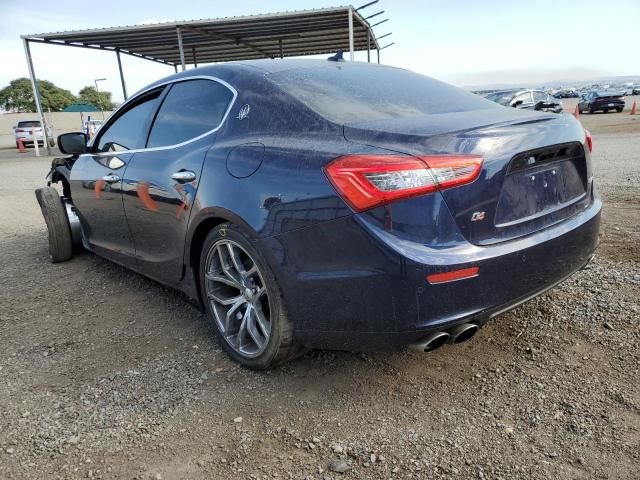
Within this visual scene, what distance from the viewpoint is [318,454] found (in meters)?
2.02

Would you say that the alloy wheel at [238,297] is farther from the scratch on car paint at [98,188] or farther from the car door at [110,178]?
the scratch on car paint at [98,188]

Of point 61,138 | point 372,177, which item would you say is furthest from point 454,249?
point 61,138

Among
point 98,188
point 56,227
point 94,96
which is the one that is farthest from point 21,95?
point 98,188

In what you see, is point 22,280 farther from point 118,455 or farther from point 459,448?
point 459,448

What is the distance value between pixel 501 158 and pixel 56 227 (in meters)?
4.06

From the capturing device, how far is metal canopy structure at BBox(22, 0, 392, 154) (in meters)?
14.4

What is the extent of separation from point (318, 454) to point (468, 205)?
1.19 m

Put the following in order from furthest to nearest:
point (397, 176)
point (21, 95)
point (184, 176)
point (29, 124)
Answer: point (21, 95) → point (29, 124) → point (184, 176) → point (397, 176)

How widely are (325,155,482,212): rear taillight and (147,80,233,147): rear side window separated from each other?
1.14 meters

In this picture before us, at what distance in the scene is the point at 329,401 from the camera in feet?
7.75

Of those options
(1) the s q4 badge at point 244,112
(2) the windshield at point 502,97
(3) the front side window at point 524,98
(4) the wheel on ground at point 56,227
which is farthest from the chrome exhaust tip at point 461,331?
(3) the front side window at point 524,98

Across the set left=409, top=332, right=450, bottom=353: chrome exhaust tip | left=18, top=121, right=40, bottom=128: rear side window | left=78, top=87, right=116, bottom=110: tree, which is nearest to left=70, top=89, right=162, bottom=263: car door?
left=409, top=332, right=450, bottom=353: chrome exhaust tip

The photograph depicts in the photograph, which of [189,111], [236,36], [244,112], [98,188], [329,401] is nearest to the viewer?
[329,401]

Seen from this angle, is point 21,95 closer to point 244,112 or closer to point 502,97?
point 502,97
